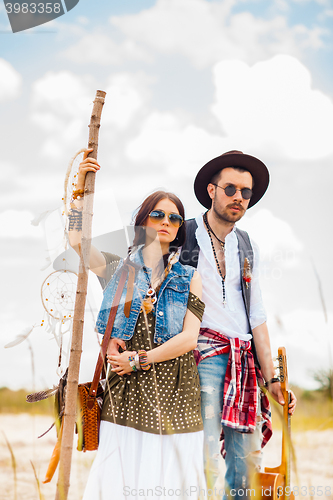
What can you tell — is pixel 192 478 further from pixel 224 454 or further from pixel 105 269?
pixel 105 269

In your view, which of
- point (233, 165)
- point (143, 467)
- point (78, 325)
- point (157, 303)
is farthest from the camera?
point (233, 165)

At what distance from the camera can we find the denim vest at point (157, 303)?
2.72 m

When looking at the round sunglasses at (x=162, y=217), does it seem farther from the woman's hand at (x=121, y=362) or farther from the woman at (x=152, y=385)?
the woman's hand at (x=121, y=362)

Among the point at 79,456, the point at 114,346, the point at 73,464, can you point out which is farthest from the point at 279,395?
the point at 73,464

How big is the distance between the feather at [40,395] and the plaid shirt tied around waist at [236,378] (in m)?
1.06

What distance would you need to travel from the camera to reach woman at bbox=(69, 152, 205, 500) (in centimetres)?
254

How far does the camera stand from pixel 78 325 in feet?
7.48

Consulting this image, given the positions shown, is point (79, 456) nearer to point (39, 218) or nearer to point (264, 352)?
point (264, 352)

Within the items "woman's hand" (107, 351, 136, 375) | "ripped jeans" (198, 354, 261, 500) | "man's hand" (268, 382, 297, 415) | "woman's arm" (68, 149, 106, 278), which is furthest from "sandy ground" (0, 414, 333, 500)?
"woman's arm" (68, 149, 106, 278)

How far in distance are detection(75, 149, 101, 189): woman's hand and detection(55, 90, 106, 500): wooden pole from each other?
0.02 meters

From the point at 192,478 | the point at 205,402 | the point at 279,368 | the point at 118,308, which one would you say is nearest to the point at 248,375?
the point at 279,368

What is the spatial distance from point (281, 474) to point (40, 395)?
5.93 feet

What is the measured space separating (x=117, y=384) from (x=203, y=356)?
29.1 inches

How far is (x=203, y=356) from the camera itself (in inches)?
124
